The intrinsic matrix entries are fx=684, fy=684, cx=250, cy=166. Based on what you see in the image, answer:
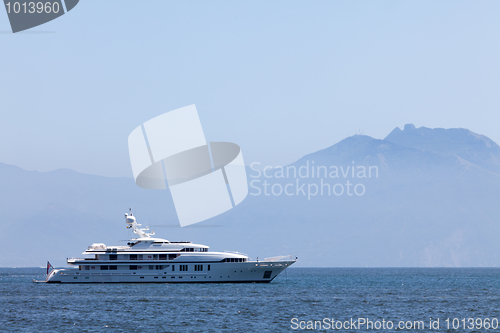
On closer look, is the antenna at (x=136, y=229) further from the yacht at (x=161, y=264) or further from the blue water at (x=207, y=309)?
the blue water at (x=207, y=309)

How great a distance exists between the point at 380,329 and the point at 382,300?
25.9 m

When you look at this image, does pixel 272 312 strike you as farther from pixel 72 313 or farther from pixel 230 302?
pixel 72 313

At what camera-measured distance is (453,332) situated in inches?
2132

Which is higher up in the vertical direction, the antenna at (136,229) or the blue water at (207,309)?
the antenna at (136,229)

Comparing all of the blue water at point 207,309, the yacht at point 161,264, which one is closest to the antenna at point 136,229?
the yacht at point 161,264

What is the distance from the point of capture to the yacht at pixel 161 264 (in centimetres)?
9906

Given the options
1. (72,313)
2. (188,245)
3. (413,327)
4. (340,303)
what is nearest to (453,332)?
(413,327)

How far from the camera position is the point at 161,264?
99.6m

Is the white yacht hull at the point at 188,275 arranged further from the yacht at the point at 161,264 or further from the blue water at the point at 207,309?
the blue water at the point at 207,309

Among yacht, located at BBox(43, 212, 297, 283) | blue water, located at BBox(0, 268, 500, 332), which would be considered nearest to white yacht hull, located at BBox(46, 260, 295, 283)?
yacht, located at BBox(43, 212, 297, 283)

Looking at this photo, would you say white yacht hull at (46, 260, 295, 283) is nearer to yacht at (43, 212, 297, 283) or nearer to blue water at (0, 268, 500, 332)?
yacht at (43, 212, 297, 283)

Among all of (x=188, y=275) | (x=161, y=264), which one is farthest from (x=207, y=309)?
(x=161, y=264)

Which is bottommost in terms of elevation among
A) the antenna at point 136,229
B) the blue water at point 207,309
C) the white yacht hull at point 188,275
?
the blue water at point 207,309

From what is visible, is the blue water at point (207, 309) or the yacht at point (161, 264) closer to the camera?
the blue water at point (207, 309)
